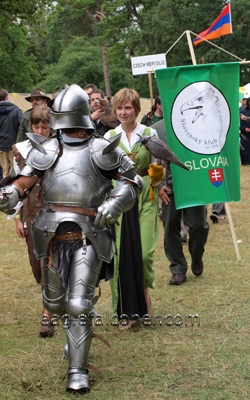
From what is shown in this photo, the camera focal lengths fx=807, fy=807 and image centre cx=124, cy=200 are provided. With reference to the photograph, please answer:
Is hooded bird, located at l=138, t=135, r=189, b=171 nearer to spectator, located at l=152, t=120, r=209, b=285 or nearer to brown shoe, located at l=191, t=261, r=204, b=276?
spectator, located at l=152, t=120, r=209, b=285

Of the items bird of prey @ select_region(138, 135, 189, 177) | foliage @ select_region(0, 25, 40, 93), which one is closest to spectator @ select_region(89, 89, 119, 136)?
bird of prey @ select_region(138, 135, 189, 177)

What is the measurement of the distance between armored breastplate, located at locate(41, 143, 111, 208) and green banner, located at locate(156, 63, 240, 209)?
2.73 metres

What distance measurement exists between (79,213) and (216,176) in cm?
327

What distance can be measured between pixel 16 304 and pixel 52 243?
242 centimetres

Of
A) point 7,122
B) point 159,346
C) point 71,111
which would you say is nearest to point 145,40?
point 7,122

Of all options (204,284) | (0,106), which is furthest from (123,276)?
(0,106)

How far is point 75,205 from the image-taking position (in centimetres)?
487

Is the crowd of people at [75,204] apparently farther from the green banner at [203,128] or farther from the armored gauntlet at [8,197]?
→ the green banner at [203,128]

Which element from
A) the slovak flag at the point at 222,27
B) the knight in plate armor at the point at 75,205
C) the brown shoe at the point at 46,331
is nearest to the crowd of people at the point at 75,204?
the knight in plate armor at the point at 75,205

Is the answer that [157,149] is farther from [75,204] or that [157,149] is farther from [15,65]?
[15,65]

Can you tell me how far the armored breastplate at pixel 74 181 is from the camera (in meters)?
4.86

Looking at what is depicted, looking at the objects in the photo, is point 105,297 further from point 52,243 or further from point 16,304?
point 52,243

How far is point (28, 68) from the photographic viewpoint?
4347cm

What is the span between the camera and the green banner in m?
7.68
